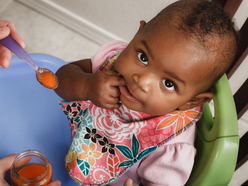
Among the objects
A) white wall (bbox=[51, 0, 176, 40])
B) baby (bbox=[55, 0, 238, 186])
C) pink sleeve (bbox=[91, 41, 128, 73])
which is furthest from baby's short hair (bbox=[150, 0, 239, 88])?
white wall (bbox=[51, 0, 176, 40])

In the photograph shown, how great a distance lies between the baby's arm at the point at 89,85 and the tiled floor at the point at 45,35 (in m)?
0.66

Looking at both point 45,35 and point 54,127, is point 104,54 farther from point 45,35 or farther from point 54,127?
point 45,35

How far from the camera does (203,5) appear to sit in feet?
1.64

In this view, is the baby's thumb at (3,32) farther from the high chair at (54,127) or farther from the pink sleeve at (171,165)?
the pink sleeve at (171,165)

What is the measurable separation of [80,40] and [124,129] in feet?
3.11

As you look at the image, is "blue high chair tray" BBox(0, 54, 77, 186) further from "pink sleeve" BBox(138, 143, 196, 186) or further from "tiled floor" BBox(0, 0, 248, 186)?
"tiled floor" BBox(0, 0, 248, 186)

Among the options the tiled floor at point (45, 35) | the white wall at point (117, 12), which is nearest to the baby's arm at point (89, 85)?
the white wall at point (117, 12)

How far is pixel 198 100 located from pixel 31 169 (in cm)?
44

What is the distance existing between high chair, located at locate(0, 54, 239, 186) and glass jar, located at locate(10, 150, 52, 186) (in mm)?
122

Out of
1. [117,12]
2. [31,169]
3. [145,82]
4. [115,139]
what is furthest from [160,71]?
[117,12]

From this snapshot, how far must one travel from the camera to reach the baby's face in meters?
0.47

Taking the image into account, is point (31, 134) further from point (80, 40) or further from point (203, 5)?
point (80, 40)

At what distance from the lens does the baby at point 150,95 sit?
1.57ft

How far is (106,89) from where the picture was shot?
23.3 inches
